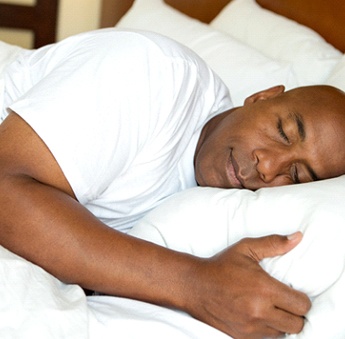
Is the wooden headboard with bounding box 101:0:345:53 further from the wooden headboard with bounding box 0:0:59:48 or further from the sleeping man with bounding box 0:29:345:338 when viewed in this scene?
the wooden headboard with bounding box 0:0:59:48

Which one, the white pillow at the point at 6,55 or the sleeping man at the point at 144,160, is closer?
the sleeping man at the point at 144,160

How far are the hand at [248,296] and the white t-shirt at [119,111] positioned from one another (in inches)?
11.8

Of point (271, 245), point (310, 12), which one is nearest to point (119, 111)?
point (271, 245)

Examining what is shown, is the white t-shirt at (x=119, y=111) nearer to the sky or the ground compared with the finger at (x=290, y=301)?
nearer to the sky

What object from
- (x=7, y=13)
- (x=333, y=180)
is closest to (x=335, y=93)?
(x=333, y=180)

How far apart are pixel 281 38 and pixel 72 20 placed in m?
1.65

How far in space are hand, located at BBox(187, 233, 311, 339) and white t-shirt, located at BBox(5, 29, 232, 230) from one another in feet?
0.99

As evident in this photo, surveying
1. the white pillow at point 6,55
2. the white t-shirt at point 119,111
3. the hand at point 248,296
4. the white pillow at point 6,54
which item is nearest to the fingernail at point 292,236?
the hand at point 248,296

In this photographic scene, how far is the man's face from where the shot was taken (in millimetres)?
1415

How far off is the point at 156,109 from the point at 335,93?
1.30ft

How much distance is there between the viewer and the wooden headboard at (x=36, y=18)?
3.34 metres

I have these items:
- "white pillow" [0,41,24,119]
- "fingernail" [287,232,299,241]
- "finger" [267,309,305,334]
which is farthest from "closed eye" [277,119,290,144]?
"white pillow" [0,41,24,119]

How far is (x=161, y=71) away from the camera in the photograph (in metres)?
1.39

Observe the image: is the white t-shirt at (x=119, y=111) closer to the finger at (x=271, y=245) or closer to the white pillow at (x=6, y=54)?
the white pillow at (x=6, y=54)
